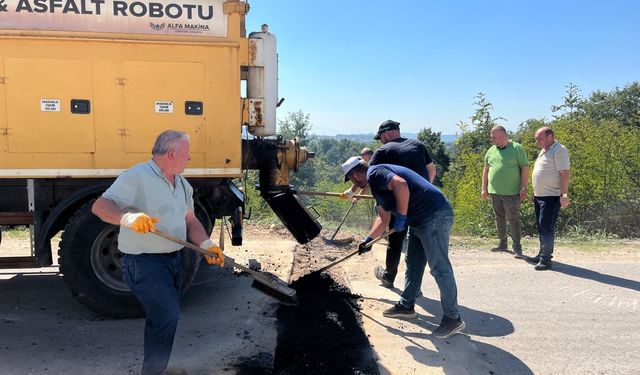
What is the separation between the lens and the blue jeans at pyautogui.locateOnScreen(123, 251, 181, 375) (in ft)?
9.09

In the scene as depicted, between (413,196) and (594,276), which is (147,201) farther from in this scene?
(594,276)

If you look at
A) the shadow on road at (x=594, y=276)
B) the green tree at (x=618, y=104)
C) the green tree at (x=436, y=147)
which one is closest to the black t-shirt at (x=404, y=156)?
the shadow on road at (x=594, y=276)

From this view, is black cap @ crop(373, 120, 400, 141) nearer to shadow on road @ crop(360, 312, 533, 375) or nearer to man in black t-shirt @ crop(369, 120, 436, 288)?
man in black t-shirt @ crop(369, 120, 436, 288)

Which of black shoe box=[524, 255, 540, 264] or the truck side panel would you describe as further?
black shoe box=[524, 255, 540, 264]

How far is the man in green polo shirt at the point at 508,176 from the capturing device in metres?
6.55

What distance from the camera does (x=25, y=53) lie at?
4199 millimetres

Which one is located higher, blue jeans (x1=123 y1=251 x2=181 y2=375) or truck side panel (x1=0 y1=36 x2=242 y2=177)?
truck side panel (x1=0 y1=36 x2=242 y2=177)

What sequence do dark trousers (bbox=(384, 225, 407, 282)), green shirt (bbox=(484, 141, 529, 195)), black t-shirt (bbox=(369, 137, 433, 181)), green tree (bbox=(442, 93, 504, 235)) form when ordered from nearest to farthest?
1. black t-shirt (bbox=(369, 137, 433, 181))
2. dark trousers (bbox=(384, 225, 407, 282))
3. green shirt (bbox=(484, 141, 529, 195))
4. green tree (bbox=(442, 93, 504, 235))

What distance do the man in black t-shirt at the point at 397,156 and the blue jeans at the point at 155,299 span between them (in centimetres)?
243

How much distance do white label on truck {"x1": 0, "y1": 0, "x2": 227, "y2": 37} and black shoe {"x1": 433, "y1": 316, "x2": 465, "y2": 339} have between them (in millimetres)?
3239

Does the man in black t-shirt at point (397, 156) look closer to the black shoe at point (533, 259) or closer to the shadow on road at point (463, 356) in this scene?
the shadow on road at point (463, 356)

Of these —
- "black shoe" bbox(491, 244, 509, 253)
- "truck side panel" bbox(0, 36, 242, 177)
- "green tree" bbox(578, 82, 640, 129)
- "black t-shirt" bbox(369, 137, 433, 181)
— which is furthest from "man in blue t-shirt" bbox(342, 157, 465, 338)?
"green tree" bbox(578, 82, 640, 129)

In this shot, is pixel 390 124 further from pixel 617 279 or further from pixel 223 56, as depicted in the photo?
pixel 617 279

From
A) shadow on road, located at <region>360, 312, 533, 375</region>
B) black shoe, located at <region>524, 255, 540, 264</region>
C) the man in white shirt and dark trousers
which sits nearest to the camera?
shadow on road, located at <region>360, 312, 533, 375</region>
